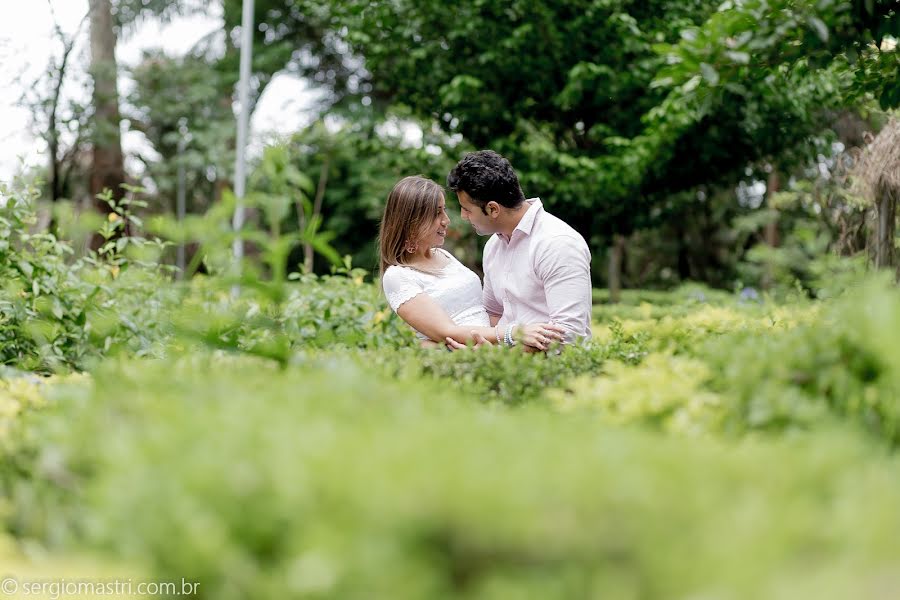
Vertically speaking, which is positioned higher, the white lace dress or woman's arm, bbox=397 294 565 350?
the white lace dress

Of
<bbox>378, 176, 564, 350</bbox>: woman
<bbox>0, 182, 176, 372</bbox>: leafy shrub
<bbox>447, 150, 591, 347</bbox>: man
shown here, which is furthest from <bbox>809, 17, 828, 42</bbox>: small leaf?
<bbox>0, 182, 176, 372</bbox>: leafy shrub

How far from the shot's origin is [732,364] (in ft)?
7.38

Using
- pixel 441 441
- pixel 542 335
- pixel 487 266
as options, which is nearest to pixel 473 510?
pixel 441 441

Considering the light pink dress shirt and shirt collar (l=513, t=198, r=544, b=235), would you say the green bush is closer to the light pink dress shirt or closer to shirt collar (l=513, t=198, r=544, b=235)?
the light pink dress shirt

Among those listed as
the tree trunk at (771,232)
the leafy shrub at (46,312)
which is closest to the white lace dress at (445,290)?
the leafy shrub at (46,312)

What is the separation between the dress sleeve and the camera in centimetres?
432

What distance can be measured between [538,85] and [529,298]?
17.6 feet

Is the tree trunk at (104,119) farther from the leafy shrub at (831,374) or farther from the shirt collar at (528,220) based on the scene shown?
the leafy shrub at (831,374)

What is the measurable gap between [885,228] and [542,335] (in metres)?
5.91

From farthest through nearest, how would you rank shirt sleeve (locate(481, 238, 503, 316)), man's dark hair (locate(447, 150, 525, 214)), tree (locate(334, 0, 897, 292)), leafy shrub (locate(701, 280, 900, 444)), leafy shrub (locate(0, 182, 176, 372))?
tree (locate(334, 0, 897, 292)) < shirt sleeve (locate(481, 238, 503, 316)) < man's dark hair (locate(447, 150, 525, 214)) < leafy shrub (locate(0, 182, 176, 372)) < leafy shrub (locate(701, 280, 900, 444))

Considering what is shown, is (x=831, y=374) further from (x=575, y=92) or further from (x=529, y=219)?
(x=575, y=92)

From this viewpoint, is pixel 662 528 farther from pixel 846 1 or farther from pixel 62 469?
pixel 846 1

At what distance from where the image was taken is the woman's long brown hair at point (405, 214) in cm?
446

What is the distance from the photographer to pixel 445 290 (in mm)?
4461
